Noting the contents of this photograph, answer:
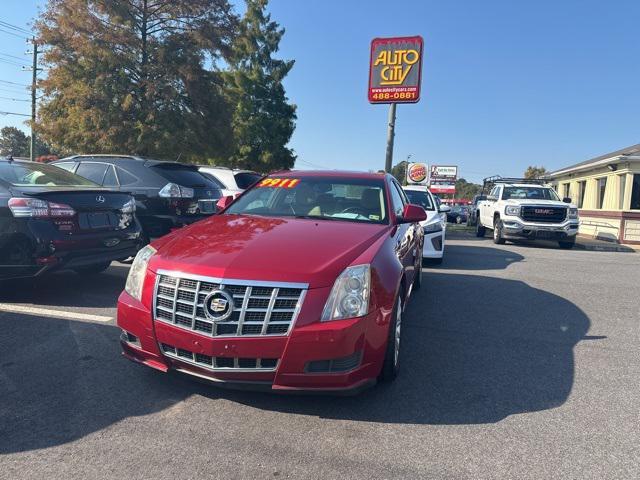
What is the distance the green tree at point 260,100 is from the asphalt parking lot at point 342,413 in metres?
28.1

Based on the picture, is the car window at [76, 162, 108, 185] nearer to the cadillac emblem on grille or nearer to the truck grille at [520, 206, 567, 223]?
the cadillac emblem on grille

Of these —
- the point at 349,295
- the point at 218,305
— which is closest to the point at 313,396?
the point at 349,295

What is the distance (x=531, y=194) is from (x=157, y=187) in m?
11.5

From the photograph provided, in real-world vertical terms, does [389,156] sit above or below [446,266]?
above

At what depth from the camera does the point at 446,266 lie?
30.0ft

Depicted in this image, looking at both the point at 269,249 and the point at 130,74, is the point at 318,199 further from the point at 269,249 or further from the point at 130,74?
the point at 130,74

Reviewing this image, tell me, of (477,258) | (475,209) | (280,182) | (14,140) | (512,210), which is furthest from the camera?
(14,140)

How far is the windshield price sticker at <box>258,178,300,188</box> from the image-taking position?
4648 mm

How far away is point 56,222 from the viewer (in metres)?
4.95

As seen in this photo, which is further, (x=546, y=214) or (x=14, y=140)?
(x=14, y=140)

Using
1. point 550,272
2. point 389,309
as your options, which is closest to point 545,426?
point 389,309

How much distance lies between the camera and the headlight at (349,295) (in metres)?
2.72

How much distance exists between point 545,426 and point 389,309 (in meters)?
1.23

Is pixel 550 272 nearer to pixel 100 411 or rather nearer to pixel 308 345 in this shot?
pixel 308 345
